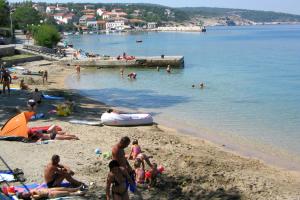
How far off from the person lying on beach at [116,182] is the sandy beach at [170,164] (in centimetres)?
202

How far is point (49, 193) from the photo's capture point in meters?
10.0

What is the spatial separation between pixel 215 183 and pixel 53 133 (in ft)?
19.8

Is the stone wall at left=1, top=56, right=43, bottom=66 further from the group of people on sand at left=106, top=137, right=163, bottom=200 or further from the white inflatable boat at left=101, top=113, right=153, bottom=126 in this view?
the group of people on sand at left=106, top=137, right=163, bottom=200

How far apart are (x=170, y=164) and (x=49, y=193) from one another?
461 centimetres

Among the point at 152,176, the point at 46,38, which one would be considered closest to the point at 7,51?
the point at 46,38

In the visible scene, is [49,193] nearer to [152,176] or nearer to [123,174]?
[123,174]

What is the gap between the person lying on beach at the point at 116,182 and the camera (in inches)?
328

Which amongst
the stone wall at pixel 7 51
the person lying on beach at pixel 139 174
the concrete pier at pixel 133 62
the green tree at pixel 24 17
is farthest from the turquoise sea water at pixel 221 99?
the green tree at pixel 24 17

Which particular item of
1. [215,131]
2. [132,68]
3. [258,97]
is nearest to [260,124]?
[215,131]

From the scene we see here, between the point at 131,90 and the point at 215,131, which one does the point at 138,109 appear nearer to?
the point at 215,131

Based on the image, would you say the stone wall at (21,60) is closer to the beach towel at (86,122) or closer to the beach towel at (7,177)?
the beach towel at (86,122)

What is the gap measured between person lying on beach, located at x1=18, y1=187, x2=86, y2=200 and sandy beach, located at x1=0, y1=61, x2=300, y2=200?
43 cm

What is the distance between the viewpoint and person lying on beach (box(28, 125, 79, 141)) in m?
15.3

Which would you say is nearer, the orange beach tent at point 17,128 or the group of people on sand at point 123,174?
the group of people on sand at point 123,174
